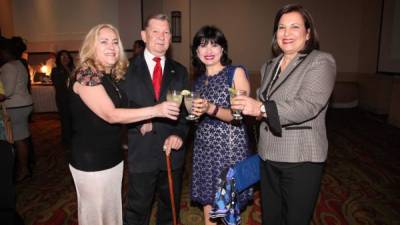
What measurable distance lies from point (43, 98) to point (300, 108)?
8.23m

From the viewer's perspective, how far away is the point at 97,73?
6.01 feet

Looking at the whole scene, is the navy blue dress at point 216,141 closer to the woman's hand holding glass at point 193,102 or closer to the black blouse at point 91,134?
the woman's hand holding glass at point 193,102

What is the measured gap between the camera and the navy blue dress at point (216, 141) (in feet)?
7.29

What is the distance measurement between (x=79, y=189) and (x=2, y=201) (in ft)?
1.60

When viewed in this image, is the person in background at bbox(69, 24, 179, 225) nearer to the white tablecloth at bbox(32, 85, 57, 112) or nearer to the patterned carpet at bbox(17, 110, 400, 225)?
the patterned carpet at bbox(17, 110, 400, 225)

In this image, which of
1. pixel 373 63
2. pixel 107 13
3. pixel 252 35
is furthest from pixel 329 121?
pixel 107 13

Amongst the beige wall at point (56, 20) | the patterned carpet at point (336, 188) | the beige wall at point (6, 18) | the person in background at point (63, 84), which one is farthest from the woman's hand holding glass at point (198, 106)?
the beige wall at point (6, 18)

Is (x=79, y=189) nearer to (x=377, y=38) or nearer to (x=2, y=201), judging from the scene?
(x=2, y=201)

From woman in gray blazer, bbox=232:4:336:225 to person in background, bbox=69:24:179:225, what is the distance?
0.60 meters

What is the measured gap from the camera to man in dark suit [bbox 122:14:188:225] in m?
2.17

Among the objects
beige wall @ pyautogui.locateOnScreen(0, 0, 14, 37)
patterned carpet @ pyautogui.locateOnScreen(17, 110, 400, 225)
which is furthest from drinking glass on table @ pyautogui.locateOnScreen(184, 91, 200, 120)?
beige wall @ pyautogui.locateOnScreen(0, 0, 14, 37)

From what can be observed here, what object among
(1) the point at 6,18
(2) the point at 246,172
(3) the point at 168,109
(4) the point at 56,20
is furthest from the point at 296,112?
(1) the point at 6,18

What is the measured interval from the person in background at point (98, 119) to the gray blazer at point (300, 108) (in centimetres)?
61

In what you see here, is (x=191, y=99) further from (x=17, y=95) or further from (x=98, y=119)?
(x=17, y=95)
